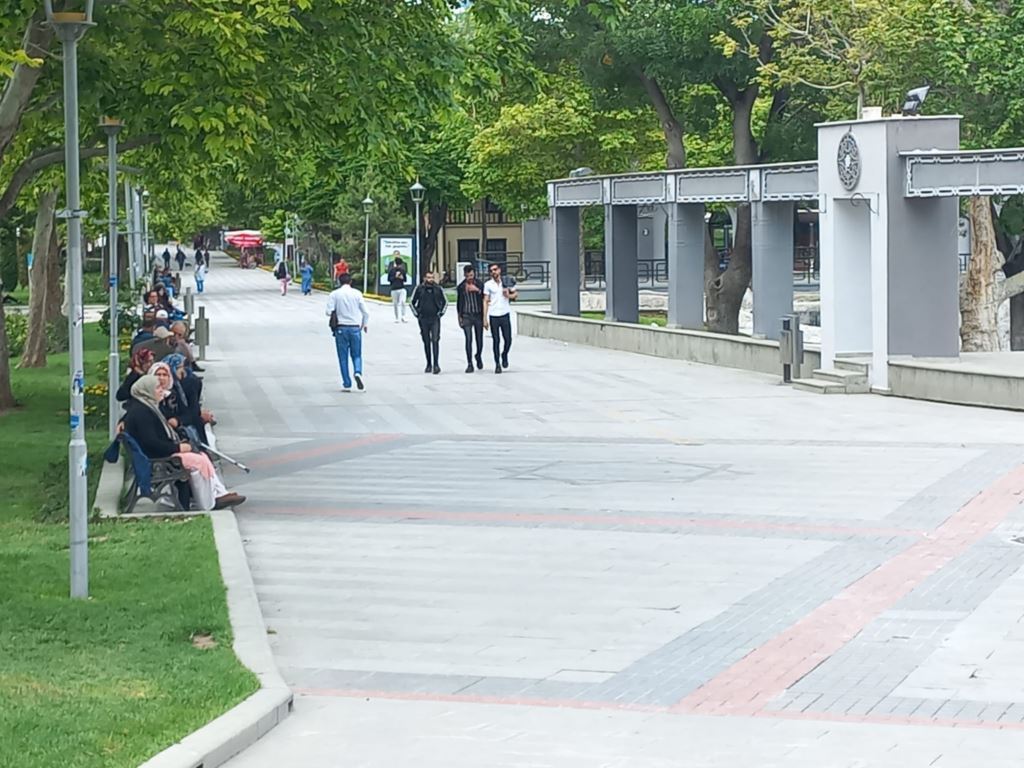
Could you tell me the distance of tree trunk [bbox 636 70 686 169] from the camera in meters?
44.2

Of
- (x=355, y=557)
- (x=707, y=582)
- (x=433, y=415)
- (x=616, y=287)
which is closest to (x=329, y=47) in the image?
(x=433, y=415)

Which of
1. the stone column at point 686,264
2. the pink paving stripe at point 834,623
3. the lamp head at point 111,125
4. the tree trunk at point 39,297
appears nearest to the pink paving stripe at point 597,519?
the pink paving stripe at point 834,623

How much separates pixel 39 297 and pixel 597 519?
20599mm

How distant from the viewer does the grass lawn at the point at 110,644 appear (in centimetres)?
746

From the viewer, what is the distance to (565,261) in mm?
39938

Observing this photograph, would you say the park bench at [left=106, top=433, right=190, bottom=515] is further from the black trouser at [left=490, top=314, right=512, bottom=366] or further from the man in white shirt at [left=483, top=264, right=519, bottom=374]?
the black trouser at [left=490, top=314, right=512, bottom=366]

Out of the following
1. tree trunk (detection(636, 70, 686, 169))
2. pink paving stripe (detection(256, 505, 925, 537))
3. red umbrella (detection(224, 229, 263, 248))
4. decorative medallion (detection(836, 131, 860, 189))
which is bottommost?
pink paving stripe (detection(256, 505, 925, 537))

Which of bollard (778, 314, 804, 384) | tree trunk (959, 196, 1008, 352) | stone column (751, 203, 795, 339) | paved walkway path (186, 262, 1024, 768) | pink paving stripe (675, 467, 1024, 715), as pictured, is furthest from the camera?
tree trunk (959, 196, 1008, 352)

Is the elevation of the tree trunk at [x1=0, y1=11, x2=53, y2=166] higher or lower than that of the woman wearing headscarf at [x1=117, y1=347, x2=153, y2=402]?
higher

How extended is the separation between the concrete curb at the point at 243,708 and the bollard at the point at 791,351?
51.9 feet

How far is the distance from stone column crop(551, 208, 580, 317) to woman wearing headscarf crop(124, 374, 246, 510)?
25489mm

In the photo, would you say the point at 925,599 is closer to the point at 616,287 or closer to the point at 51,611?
the point at 51,611

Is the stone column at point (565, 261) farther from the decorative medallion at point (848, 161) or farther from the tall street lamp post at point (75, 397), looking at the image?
the tall street lamp post at point (75, 397)

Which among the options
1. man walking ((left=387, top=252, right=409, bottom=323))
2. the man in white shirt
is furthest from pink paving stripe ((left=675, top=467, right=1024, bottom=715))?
man walking ((left=387, top=252, right=409, bottom=323))
